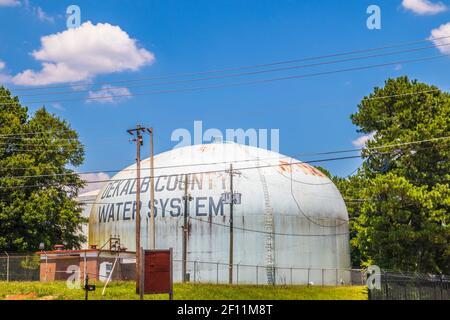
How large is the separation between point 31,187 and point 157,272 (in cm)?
3197

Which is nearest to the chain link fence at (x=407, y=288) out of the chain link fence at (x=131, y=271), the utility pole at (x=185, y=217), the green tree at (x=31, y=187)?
the chain link fence at (x=131, y=271)

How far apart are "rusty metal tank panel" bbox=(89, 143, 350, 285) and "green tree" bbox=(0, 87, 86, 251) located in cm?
333

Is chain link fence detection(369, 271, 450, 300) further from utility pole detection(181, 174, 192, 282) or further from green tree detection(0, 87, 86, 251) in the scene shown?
green tree detection(0, 87, 86, 251)

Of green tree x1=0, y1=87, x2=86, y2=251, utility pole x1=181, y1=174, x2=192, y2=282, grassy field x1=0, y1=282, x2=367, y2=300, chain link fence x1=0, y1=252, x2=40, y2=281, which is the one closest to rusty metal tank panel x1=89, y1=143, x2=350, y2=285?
utility pole x1=181, y1=174, x2=192, y2=282

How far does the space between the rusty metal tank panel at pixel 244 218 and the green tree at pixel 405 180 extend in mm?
4866

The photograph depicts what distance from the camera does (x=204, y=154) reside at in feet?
173

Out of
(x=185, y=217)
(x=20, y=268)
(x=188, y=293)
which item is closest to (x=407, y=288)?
(x=188, y=293)

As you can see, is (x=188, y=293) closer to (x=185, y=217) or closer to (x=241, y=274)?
(x=241, y=274)

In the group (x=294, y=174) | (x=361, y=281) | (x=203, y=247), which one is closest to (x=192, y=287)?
(x=203, y=247)

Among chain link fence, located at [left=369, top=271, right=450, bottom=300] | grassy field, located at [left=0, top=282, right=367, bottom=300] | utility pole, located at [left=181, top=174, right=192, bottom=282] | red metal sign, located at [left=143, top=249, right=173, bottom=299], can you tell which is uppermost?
utility pole, located at [left=181, top=174, right=192, bottom=282]

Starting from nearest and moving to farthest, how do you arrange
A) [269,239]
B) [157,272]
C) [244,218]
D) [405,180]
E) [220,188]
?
[157,272], [405,180], [244,218], [269,239], [220,188]

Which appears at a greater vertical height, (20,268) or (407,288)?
(20,268)

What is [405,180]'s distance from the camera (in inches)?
1617

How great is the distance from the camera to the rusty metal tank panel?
4794cm
